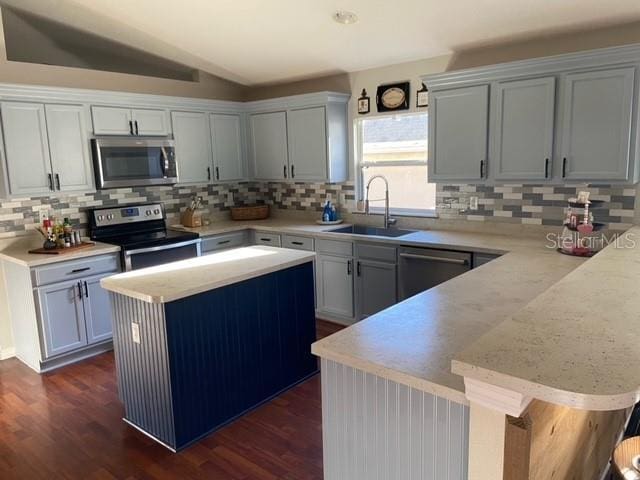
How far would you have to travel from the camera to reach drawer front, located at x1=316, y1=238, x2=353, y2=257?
168 inches

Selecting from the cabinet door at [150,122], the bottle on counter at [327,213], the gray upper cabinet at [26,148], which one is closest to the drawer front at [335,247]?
the bottle on counter at [327,213]

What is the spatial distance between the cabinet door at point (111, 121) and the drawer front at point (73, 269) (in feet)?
3.71

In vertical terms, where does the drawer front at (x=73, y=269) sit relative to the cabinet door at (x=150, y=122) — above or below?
below

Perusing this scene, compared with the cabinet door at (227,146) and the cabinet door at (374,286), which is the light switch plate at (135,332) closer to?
the cabinet door at (374,286)

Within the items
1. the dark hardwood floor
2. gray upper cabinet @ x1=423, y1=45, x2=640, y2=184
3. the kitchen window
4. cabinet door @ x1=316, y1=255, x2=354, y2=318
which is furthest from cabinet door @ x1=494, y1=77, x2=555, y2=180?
the dark hardwood floor

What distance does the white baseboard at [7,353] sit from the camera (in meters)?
3.99

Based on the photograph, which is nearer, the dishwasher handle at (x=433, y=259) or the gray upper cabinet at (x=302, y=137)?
the dishwasher handle at (x=433, y=259)

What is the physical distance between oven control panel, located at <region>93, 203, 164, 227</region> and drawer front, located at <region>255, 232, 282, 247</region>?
100 centimetres

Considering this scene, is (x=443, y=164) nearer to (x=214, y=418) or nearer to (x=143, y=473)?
(x=214, y=418)

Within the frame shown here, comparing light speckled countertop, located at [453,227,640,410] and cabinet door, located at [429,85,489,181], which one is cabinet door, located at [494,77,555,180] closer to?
cabinet door, located at [429,85,489,181]

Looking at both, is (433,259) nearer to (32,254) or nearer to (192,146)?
(192,146)

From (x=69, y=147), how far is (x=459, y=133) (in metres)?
3.17

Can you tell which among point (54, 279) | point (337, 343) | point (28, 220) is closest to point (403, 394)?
point (337, 343)

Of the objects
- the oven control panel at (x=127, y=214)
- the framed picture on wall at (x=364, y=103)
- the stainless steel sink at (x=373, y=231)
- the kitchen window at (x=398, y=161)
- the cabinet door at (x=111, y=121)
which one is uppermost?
the framed picture on wall at (x=364, y=103)
